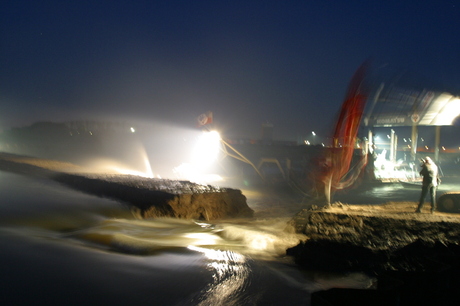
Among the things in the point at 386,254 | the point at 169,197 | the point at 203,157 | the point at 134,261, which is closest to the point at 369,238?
the point at 386,254

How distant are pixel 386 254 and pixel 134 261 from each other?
5.76m

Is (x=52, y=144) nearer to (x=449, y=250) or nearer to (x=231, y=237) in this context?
(x=231, y=237)

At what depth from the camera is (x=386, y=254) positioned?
8.55 metres

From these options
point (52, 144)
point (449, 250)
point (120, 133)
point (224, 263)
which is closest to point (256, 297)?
point (224, 263)

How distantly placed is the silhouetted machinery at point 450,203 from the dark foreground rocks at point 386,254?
419 cm

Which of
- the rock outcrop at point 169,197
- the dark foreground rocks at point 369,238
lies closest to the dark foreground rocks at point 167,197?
the rock outcrop at point 169,197

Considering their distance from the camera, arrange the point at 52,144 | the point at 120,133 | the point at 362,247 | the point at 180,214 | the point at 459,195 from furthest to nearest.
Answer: the point at 120,133
the point at 52,144
the point at 459,195
the point at 180,214
the point at 362,247

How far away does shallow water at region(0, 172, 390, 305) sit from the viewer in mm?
5379

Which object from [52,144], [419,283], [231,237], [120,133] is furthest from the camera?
[120,133]

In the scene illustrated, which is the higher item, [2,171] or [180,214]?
[2,171]

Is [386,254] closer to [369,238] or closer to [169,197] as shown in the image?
[369,238]

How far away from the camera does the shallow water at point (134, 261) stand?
5379 millimetres

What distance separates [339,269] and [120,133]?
50286 mm

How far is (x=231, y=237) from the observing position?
10695 millimetres
